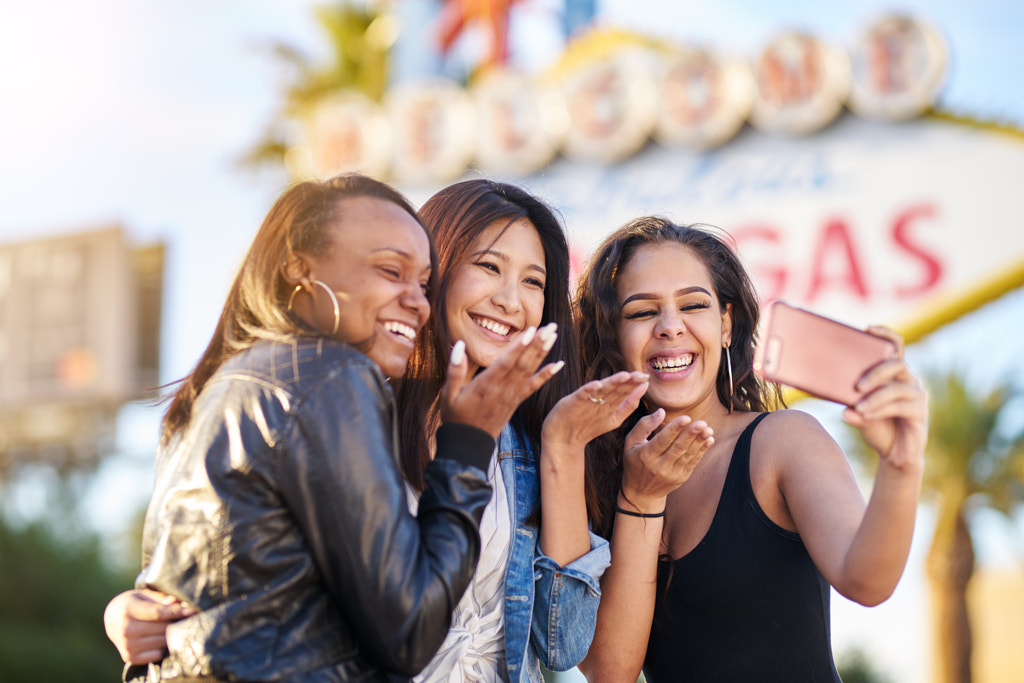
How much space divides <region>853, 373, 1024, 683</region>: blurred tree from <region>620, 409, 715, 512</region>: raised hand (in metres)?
13.7

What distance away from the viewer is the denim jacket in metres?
2.69

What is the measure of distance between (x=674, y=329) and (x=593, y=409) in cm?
56

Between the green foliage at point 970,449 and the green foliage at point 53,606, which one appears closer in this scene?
the green foliage at point 53,606

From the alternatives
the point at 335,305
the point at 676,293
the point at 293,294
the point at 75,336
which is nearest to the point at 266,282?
the point at 293,294

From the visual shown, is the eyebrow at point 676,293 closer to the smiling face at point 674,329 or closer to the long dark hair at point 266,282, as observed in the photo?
the smiling face at point 674,329

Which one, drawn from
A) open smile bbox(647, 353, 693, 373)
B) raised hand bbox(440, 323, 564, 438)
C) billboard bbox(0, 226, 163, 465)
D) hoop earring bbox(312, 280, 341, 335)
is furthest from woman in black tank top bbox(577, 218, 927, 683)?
billboard bbox(0, 226, 163, 465)

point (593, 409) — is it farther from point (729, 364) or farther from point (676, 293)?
point (729, 364)

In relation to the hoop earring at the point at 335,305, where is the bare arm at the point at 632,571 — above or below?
below

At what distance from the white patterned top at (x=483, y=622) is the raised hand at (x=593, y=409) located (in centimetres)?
23

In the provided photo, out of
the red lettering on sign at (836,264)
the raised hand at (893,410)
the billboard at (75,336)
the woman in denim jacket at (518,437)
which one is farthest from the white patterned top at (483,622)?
the billboard at (75,336)

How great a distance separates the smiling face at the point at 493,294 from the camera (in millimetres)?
2967

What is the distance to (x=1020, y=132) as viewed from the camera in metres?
10.0

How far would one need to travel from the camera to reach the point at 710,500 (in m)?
2.88

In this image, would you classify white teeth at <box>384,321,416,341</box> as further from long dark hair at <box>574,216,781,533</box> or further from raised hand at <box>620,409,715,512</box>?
long dark hair at <box>574,216,781,533</box>
